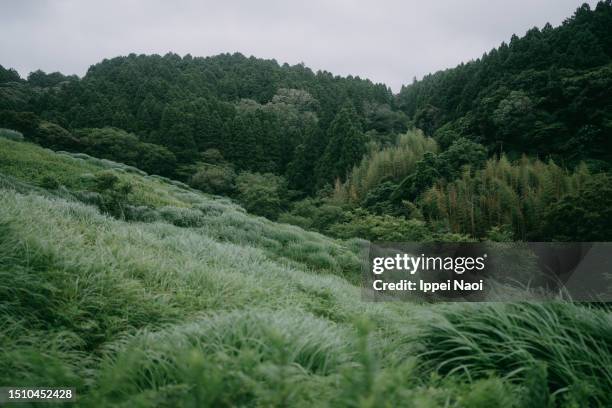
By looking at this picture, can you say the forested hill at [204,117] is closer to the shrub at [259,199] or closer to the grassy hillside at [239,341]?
the shrub at [259,199]

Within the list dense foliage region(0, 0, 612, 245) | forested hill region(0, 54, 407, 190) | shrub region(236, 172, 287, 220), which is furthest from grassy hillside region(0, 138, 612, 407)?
forested hill region(0, 54, 407, 190)

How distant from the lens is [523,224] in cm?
1081

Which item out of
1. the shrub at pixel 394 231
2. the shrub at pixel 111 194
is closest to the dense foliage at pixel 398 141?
the shrub at pixel 394 231

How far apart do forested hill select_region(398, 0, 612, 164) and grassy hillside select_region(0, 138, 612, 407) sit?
71.8 ft

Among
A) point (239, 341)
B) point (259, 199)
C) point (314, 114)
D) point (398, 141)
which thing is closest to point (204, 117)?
point (314, 114)

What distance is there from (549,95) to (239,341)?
86.9 feet

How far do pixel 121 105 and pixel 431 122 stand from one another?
1203 inches

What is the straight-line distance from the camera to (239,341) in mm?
1782

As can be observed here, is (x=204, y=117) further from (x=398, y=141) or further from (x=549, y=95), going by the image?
(x=549, y=95)

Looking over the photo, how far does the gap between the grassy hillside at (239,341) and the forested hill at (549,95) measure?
71.8 feet

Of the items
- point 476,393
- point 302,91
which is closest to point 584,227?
point 476,393

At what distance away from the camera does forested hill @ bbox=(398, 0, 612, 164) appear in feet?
64.3

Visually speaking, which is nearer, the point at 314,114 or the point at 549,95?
the point at 549,95

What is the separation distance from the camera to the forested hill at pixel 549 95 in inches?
771
